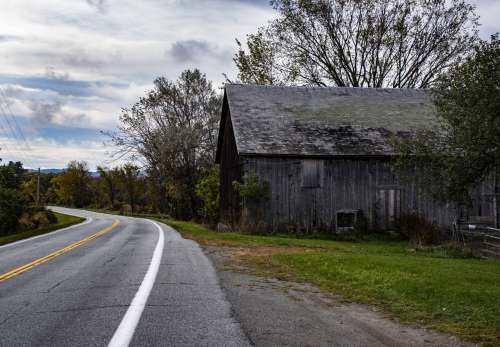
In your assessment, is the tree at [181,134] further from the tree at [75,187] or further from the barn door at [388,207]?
the tree at [75,187]

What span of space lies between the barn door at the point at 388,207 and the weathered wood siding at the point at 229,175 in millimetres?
7137

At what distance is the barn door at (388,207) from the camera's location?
26.2 m

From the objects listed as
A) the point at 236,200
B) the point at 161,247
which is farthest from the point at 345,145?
the point at 161,247

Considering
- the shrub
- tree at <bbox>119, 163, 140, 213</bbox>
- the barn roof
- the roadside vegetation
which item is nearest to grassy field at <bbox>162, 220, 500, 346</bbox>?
the barn roof

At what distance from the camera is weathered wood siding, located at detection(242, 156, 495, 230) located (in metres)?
25.4

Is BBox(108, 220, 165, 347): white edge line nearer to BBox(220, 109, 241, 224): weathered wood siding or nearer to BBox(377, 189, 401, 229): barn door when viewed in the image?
BBox(220, 109, 241, 224): weathered wood siding

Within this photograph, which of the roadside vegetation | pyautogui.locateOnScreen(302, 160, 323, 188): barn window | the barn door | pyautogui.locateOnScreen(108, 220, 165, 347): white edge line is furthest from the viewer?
the roadside vegetation

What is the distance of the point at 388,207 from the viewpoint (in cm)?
2623

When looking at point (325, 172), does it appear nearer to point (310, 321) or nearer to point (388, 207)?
point (388, 207)

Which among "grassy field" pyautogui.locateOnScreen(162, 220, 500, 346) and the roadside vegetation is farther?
the roadside vegetation

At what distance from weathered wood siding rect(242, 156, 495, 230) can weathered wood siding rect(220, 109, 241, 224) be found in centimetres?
233

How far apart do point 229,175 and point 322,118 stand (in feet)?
21.7

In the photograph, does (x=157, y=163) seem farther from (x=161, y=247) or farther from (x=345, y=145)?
(x=161, y=247)

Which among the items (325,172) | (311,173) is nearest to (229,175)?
(311,173)
